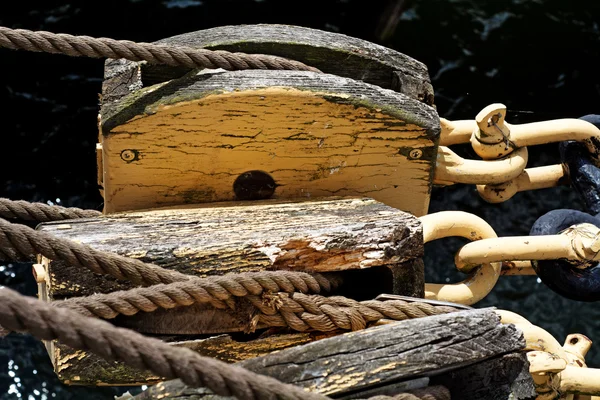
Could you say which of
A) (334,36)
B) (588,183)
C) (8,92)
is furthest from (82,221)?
(8,92)

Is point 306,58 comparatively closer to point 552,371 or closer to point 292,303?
point 292,303

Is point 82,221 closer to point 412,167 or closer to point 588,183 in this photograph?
point 412,167

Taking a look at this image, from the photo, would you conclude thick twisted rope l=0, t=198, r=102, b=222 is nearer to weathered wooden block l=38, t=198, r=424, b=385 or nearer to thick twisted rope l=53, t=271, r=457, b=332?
weathered wooden block l=38, t=198, r=424, b=385

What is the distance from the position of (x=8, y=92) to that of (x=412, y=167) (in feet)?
9.56

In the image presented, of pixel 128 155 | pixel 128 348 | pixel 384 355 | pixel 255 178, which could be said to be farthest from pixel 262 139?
pixel 128 348

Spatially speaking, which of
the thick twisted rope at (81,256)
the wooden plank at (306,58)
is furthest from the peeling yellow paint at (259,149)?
the thick twisted rope at (81,256)

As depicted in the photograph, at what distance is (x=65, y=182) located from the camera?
4.08 m

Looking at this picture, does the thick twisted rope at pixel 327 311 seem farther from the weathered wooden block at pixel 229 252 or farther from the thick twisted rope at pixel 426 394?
the thick twisted rope at pixel 426 394

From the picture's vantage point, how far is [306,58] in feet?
7.56

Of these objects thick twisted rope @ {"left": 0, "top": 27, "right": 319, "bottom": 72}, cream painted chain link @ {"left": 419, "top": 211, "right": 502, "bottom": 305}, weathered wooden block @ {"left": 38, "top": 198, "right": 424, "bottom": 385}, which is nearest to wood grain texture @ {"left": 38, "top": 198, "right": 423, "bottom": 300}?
weathered wooden block @ {"left": 38, "top": 198, "right": 424, "bottom": 385}

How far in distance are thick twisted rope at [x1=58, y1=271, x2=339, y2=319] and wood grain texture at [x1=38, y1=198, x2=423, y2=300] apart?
2.1 inches

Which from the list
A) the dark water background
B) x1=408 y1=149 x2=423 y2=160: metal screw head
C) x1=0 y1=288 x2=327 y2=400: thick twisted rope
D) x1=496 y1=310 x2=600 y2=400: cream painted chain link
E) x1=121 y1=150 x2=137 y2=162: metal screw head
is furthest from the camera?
the dark water background

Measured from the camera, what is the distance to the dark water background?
367 cm

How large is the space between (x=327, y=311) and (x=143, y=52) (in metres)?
0.81
